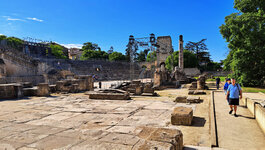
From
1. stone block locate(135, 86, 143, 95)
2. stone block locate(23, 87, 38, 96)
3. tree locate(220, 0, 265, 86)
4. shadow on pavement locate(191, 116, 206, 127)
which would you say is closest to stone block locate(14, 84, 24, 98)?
stone block locate(23, 87, 38, 96)

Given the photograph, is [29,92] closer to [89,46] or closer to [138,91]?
[138,91]

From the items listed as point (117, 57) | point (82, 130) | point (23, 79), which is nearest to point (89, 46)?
point (117, 57)

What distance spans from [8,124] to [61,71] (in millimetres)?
22043

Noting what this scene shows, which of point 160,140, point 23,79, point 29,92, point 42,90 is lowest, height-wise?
point 160,140

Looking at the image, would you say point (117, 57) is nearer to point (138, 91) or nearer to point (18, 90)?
point (138, 91)

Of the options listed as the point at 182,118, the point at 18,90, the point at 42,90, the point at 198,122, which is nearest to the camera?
the point at 182,118

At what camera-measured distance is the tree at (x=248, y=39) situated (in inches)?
554

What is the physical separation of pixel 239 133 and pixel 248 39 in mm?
13580

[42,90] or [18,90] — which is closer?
[18,90]

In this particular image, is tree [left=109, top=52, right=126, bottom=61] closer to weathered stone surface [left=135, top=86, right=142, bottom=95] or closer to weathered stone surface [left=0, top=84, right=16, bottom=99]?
weathered stone surface [left=135, top=86, right=142, bottom=95]

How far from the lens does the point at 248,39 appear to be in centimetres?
→ 1449

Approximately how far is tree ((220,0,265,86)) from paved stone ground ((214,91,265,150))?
463 inches

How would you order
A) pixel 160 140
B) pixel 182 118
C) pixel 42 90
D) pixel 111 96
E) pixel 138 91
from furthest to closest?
pixel 138 91
pixel 42 90
pixel 111 96
pixel 182 118
pixel 160 140

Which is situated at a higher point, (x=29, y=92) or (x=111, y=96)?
(x=29, y=92)
